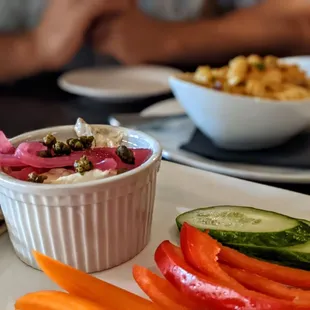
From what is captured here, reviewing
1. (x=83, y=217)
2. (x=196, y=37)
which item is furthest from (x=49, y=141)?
(x=196, y=37)

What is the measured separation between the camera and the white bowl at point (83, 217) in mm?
742

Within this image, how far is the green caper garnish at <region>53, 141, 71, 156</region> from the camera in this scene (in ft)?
2.60

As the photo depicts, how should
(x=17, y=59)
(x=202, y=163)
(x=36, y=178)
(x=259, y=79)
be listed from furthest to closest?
(x=17, y=59)
(x=259, y=79)
(x=202, y=163)
(x=36, y=178)

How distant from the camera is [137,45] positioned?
2.29m

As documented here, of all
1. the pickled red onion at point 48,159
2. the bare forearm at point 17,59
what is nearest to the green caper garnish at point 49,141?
the pickled red onion at point 48,159

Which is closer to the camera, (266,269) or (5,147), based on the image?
(266,269)

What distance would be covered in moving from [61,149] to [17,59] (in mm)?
1462

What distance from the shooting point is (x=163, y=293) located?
2.17ft

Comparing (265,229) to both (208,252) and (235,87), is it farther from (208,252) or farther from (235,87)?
(235,87)

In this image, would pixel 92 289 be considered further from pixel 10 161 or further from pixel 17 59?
pixel 17 59

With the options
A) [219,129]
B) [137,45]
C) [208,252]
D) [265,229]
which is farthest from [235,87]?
[137,45]

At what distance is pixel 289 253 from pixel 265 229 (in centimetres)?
7

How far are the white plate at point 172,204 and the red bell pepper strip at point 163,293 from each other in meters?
0.05

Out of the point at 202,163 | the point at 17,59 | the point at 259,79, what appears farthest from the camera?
the point at 17,59
